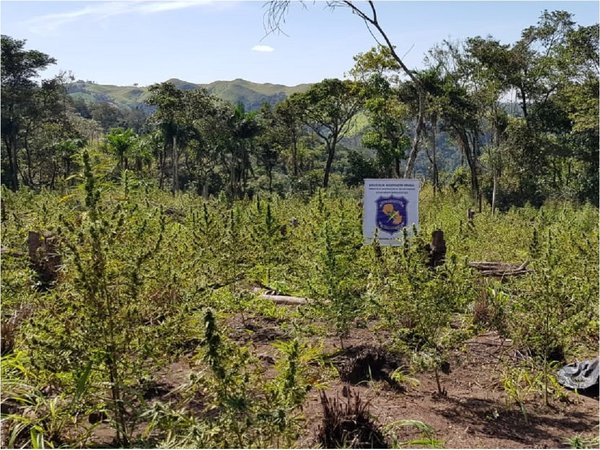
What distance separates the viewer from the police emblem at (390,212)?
8.82 metres

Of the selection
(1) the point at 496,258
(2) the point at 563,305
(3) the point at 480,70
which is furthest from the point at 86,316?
(3) the point at 480,70

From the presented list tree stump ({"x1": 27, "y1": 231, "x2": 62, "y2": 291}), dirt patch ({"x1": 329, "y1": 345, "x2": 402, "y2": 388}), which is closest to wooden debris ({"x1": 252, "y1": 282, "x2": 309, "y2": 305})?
dirt patch ({"x1": 329, "y1": 345, "x2": 402, "y2": 388})

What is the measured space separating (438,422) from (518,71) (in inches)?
1045

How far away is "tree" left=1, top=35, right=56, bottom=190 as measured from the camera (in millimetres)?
35562

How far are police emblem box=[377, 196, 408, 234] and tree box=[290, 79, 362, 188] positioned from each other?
78.2 ft

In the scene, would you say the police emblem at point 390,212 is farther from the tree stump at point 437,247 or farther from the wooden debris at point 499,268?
the wooden debris at point 499,268

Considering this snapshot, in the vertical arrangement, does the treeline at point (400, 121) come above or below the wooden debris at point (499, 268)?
above

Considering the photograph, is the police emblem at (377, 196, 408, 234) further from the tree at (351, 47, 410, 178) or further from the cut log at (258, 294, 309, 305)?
the tree at (351, 47, 410, 178)

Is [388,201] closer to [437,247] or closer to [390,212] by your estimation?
[390,212]

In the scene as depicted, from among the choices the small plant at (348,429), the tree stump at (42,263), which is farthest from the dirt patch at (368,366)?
the tree stump at (42,263)

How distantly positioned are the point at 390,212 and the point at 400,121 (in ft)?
83.3

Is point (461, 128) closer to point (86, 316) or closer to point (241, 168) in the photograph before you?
point (241, 168)

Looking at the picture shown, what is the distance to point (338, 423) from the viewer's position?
390 cm

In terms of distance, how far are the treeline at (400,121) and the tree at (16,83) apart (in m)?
0.07
